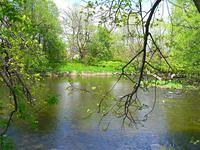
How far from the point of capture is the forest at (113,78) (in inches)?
191

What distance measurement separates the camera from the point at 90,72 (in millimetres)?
55688

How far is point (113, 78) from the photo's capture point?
11875 mm

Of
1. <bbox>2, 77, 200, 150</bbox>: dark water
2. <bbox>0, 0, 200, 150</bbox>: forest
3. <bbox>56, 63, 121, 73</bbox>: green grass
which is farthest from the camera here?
<bbox>56, 63, 121, 73</bbox>: green grass

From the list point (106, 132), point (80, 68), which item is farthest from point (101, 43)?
point (80, 68)

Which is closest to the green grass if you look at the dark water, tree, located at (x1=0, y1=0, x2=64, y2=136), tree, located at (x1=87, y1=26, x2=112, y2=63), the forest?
the forest

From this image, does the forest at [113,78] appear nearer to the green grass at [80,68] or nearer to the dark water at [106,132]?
the dark water at [106,132]

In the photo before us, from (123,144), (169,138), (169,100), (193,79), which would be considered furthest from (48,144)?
(169,100)

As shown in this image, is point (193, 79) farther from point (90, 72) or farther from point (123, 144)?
point (90, 72)

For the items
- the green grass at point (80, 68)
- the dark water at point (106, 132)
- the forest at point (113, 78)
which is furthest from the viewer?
the green grass at point (80, 68)

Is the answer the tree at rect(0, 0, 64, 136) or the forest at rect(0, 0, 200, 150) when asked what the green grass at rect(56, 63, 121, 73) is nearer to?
the forest at rect(0, 0, 200, 150)

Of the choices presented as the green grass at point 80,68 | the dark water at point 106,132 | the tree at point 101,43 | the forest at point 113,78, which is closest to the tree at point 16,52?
the forest at point 113,78

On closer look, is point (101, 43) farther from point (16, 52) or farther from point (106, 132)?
point (106, 132)

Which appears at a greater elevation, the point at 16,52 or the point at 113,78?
the point at 16,52

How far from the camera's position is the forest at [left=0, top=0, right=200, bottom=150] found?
4.85m
